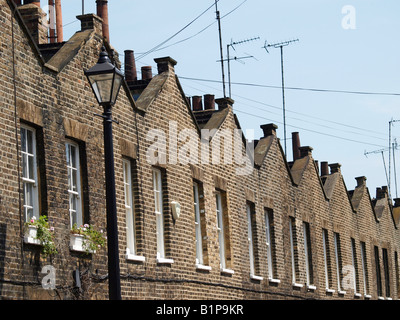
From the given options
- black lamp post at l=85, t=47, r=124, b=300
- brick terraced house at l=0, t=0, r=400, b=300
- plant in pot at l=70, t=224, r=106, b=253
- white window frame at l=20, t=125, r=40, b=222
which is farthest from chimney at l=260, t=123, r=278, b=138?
black lamp post at l=85, t=47, r=124, b=300

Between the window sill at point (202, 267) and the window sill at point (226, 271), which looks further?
the window sill at point (226, 271)

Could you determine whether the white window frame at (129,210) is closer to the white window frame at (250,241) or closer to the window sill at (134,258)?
the window sill at (134,258)

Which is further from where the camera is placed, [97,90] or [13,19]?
[13,19]

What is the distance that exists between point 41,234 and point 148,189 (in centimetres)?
489

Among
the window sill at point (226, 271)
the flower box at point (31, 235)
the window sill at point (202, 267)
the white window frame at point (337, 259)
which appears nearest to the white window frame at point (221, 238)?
the window sill at point (226, 271)

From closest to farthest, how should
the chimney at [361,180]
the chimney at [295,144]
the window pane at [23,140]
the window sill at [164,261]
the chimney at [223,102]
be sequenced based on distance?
the window pane at [23,140] < the window sill at [164,261] < the chimney at [223,102] < the chimney at [295,144] < the chimney at [361,180]

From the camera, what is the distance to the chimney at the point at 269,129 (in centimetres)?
3006

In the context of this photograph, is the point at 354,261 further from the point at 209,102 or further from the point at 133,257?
the point at 133,257

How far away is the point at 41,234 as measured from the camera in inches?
638

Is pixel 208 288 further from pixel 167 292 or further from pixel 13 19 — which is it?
pixel 13 19

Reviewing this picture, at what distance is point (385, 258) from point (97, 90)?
29.8 m

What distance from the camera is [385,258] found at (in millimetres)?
41281

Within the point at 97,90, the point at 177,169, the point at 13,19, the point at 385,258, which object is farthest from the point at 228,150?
the point at 385,258
